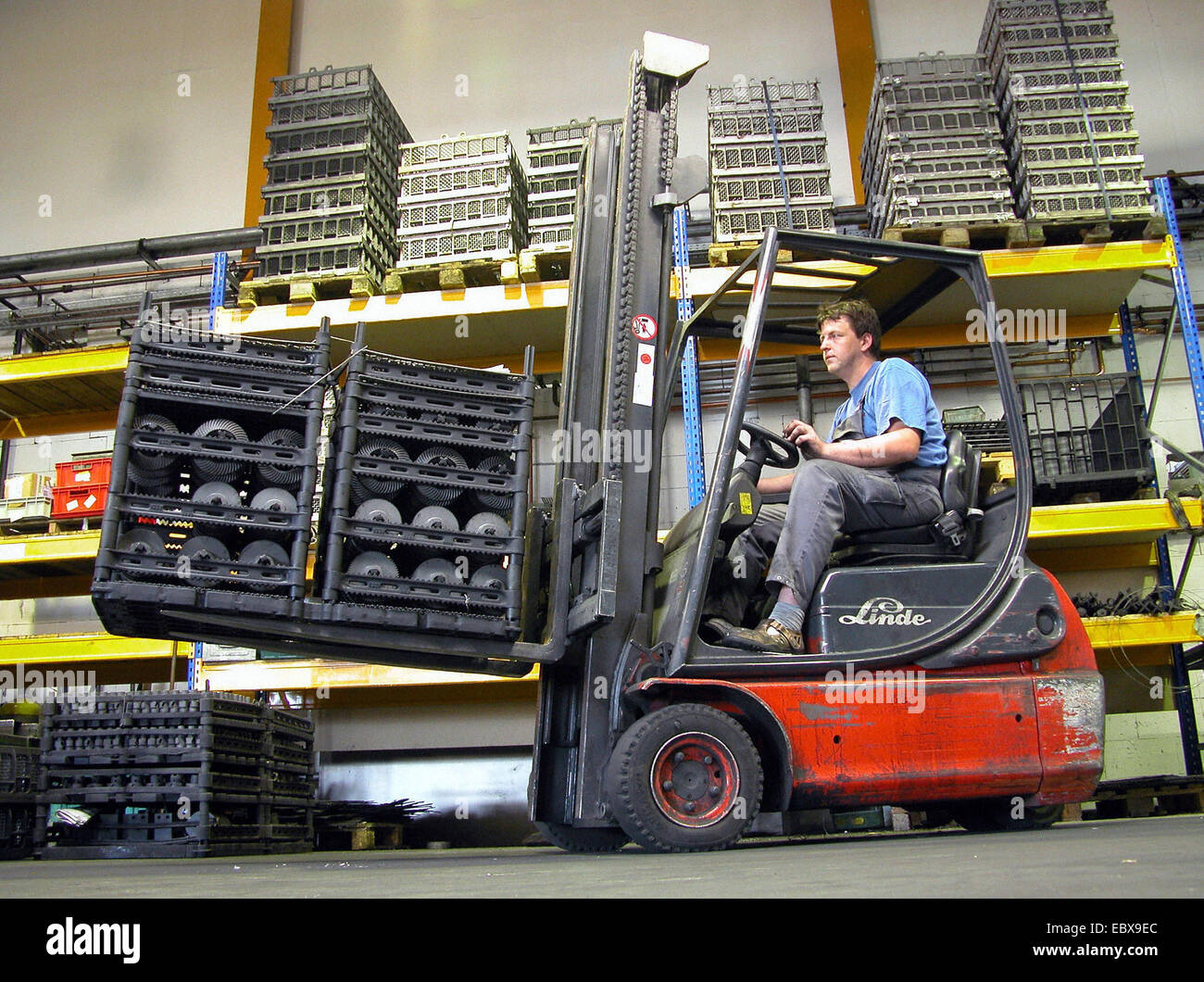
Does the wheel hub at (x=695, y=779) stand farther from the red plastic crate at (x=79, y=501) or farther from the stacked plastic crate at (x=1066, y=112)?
the red plastic crate at (x=79, y=501)

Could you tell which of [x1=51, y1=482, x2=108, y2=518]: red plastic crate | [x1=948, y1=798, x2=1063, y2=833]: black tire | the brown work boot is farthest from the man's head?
[x1=51, y1=482, x2=108, y2=518]: red plastic crate

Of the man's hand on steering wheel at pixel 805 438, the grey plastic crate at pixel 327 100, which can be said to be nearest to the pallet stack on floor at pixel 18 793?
the man's hand on steering wheel at pixel 805 438

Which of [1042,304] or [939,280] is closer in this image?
[939,280]

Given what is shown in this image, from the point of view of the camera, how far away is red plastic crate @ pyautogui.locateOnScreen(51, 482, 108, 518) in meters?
7.91

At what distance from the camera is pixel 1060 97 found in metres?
7.25

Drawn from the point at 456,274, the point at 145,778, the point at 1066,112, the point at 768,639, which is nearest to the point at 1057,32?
the point at 1066,112

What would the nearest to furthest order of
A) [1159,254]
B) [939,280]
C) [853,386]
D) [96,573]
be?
[96,573], [853,386], [939,280], [1159,254]

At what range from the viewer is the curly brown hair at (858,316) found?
161 inches

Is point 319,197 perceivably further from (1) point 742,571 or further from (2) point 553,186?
(1) point 742,571

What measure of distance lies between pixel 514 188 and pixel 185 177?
16.5 ft

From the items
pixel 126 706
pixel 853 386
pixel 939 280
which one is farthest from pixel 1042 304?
pixel 126 706

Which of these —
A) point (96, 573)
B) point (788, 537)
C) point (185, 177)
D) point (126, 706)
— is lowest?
point (126, 706)
